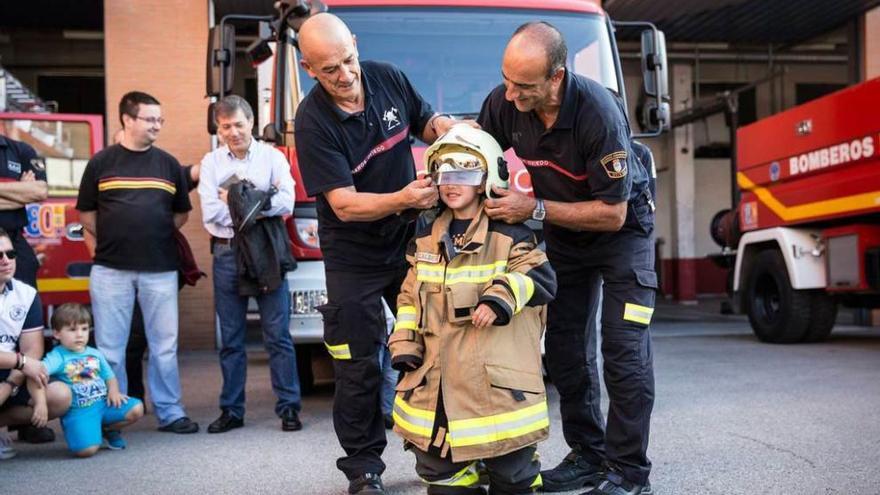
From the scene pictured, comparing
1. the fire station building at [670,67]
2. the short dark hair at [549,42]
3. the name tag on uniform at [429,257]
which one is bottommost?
the name tag on uniform at [429,257]

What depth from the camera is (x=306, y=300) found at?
542 centimetres

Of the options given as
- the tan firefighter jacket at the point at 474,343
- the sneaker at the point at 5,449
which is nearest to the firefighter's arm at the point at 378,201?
the tan firefighter jacket at the point at 474,343

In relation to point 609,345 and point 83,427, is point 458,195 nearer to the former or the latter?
point 609,345

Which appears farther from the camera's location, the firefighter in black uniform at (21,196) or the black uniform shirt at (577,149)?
the firefighter in black uniform at (21,196)

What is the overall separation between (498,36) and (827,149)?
440 cm

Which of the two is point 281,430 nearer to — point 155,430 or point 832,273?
point 155,430

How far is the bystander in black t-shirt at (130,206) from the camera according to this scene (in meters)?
5.29

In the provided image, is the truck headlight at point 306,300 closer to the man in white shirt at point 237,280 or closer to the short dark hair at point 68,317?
the man in white shirt at point 237,280

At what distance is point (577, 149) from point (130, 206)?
9.83 feet

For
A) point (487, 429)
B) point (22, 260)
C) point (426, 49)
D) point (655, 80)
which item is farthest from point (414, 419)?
point (655, 80)

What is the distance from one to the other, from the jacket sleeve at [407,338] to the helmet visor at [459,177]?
1.08 feet

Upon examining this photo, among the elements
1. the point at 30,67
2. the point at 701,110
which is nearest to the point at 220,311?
the point at 30,67

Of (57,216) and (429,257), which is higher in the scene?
(57,216)

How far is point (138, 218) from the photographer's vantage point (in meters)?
5.31
